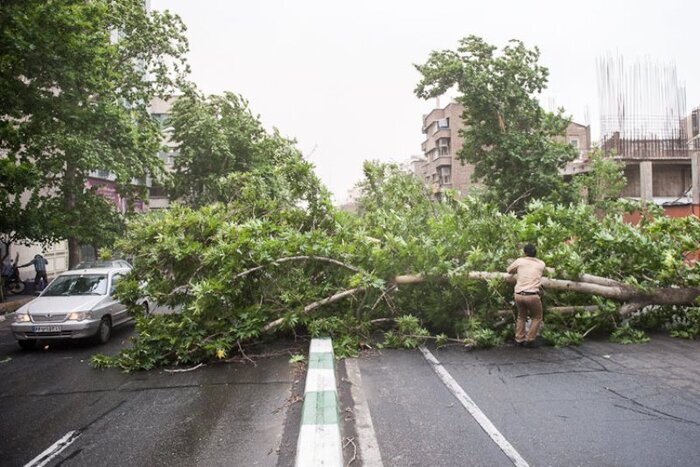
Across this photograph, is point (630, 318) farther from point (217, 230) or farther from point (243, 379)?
point (217, 230)

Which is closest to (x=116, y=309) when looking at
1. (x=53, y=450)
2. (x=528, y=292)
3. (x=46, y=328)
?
(x=46, y=328)

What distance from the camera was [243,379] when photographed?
259 inches

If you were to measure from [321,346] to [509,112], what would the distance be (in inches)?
649

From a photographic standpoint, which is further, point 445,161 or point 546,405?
point 445,161

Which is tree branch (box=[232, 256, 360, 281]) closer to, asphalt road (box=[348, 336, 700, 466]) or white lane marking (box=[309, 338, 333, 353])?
white lane marking (box=[309, 338, 333, 353])

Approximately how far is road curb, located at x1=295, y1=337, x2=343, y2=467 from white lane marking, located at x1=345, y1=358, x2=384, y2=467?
0.88 feet

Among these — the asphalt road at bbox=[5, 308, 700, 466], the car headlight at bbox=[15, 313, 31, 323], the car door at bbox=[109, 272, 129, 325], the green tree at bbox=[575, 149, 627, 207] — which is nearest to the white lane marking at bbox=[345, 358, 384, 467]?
the asphalt road at bbox=[5, 308, 700, 466]

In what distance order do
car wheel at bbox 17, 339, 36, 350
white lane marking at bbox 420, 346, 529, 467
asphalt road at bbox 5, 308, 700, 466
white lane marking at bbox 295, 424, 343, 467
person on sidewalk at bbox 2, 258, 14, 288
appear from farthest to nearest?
person on sidewalk at bbox 2, 258, 14, 288, car wheel at bbox 17, 339, 36, 350, asphalt road at bbox 5, 308, 700, 466, white lane marking at bbox 420, 346, 529, 467, white lane marking at bbox 295, 424, 343, 467

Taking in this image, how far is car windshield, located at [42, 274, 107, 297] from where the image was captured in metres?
10.2

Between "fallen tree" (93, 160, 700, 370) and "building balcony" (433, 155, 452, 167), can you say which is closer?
"fallen tree" (93, 160, 700, 370)

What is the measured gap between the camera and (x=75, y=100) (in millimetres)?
13758

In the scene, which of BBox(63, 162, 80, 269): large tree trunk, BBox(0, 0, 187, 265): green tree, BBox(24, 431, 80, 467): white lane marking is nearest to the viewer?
BBox(24, 431, 80, 467): white lane marking

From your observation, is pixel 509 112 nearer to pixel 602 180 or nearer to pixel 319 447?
pixel 602 180

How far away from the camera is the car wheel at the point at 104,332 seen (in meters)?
9.65
